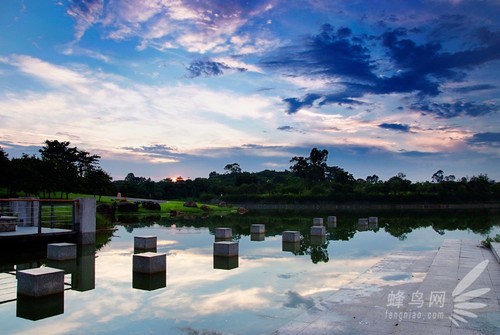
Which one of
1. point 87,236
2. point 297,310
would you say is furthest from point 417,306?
point 87,236

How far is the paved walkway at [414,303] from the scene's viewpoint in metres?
6.29

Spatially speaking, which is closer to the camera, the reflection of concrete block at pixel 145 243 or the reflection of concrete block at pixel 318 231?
the reflection of concrete block at pixel 145 243

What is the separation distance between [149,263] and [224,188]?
78.9 metres

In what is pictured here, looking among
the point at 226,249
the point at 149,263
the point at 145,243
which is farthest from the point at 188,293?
the point at 145,243

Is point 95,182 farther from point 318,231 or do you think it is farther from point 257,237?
point 318,231

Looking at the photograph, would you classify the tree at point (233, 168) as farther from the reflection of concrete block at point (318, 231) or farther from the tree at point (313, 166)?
the reflection of concrete block at point (318, 231)

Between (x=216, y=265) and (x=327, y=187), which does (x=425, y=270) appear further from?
(x=327, y=187)

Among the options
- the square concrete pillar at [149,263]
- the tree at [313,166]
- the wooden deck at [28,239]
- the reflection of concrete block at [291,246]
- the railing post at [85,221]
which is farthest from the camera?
the tree at [313,166]

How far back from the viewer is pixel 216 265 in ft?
40.7

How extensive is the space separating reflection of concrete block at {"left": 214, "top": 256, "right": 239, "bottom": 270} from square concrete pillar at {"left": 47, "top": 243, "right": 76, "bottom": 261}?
4511 mm

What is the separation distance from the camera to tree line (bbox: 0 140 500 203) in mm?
42094

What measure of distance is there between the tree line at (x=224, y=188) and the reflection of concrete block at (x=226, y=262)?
1289 inches

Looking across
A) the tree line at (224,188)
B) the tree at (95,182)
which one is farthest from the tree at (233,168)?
the tree at (95,182)

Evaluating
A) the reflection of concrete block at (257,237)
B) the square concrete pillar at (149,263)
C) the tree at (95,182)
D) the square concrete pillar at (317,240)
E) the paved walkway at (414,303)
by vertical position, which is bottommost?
the reflection of concrete block at (257,237)
